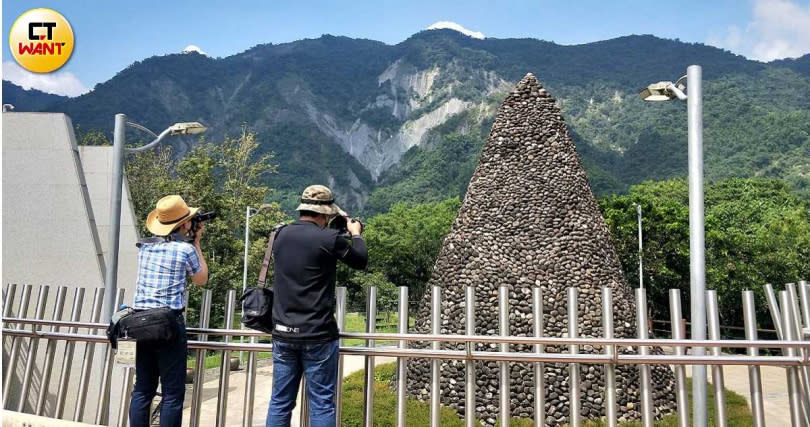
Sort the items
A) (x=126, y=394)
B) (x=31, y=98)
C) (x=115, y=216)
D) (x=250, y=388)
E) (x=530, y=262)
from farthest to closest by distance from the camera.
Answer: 1. (x=31, y=98)
2. (x=530, y=262)
3. (x=115, y=216)
4. (x=126, y=394)
5. (x=250, y=388)

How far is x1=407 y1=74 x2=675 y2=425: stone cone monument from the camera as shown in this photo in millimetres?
10766

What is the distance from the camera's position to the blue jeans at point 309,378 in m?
3.75

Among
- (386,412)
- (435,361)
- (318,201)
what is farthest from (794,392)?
(386,412)

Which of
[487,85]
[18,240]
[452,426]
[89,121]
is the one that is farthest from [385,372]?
[487,85]

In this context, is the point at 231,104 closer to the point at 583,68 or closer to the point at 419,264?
the point at 583,68

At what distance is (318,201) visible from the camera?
3818 mm

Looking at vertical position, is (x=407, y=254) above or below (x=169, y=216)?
above

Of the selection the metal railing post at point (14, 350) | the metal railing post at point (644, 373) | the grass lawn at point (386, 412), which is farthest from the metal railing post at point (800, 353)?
the grass lawn at point (386, 412)

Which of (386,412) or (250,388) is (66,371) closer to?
(250,388)

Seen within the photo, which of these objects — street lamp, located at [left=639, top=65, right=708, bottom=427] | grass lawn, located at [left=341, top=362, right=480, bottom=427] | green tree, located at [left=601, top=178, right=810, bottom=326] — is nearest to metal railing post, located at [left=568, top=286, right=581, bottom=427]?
street lamp, located at [left=639, top=65, right=708, bottom=427]

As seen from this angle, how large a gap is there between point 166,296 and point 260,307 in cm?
71

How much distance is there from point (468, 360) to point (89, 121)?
114 meters

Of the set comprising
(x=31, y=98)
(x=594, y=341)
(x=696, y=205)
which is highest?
(x=31, y=98)

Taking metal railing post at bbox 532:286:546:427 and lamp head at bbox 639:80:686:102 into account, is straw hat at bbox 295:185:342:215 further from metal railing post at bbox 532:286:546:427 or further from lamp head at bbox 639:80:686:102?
lamp head at bbox 639:80:686:102
